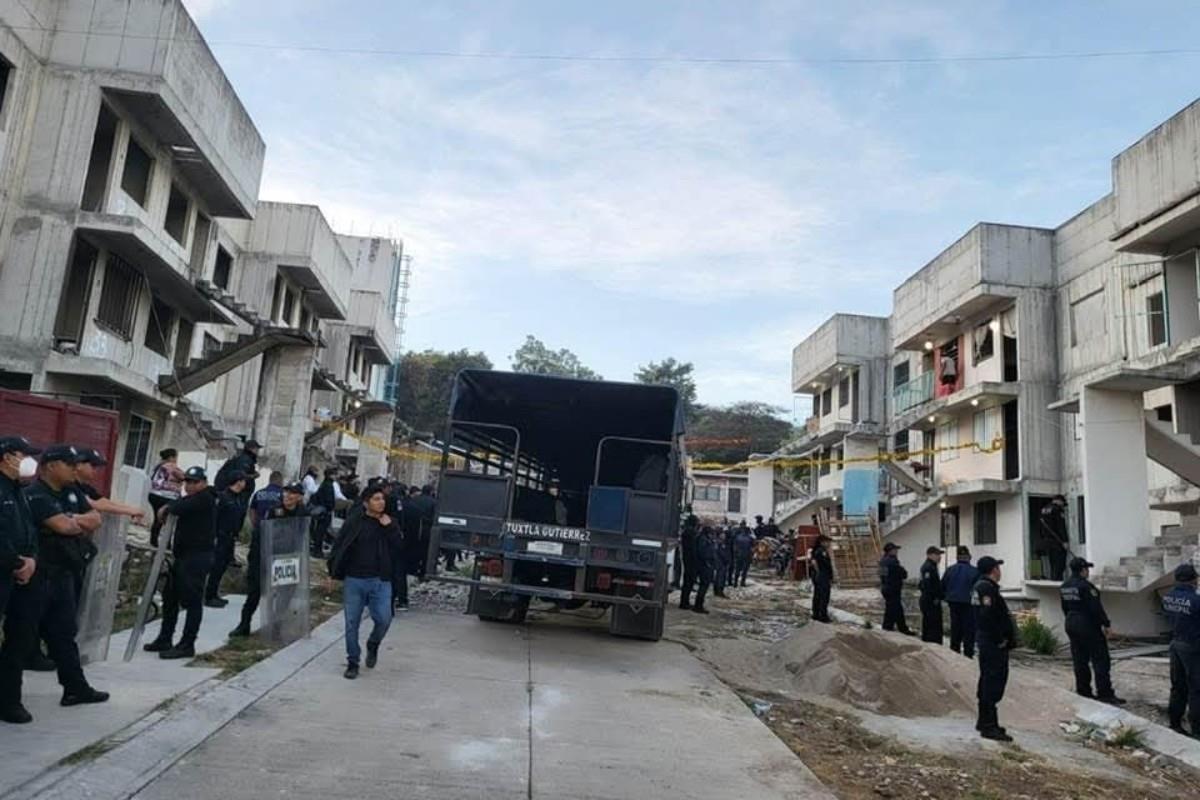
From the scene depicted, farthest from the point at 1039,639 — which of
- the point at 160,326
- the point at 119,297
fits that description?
the point at 160,326

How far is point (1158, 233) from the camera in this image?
1725 centimetres

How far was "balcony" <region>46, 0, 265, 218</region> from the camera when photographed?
53.9 ft

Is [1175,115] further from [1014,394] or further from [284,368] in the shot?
[284,368]

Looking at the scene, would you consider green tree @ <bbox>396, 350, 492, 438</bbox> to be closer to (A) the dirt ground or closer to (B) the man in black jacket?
(A) the dirt ground

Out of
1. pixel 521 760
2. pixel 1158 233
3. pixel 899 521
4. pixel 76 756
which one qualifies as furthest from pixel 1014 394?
pixel 76 756

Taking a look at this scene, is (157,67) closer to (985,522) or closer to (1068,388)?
(1068,388)

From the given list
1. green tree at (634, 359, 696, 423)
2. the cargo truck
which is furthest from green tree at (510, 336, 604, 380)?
the cargo truck

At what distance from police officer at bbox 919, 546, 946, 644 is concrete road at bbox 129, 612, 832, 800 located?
520cm

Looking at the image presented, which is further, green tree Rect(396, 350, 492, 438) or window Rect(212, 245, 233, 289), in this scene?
green tree Rect(396, 350, 492, 438)

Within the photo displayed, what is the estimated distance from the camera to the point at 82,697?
18.1 feet

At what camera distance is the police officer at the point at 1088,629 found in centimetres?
967

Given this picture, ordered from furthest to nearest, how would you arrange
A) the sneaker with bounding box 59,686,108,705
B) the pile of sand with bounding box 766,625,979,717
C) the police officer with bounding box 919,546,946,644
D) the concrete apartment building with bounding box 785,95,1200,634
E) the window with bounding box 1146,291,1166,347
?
the window with bounding box 1146,291,1166,347
the concrete apartment building with bounding box 785,95,1200,634
the police officer with bounding box 919,546,946,644
the pile of sand with bounding box 766,625,979,717
the sneaker with bounding box 59,686,108,705

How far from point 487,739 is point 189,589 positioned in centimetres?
319

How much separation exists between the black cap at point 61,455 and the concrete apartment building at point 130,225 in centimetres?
1180
